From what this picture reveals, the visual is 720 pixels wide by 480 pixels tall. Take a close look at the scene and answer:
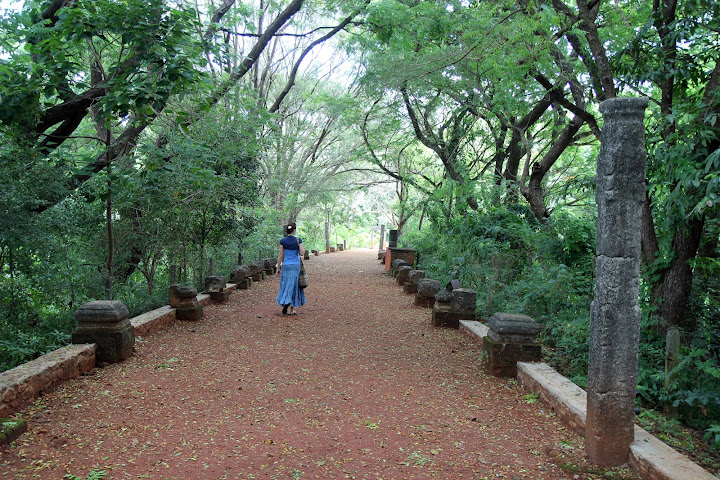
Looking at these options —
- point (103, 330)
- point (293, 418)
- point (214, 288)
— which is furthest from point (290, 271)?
point (293, 418)

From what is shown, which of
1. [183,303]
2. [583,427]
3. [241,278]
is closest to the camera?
[583,427]

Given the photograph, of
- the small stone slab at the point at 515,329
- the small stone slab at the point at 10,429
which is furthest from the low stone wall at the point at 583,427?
the small stone slab at the point at 10,429

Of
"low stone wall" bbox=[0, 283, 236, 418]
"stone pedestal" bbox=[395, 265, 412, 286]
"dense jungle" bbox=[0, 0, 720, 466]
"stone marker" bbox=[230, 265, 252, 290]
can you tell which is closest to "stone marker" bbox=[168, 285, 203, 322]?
"dense jungle" bbox=[0, 0, 720, 466]

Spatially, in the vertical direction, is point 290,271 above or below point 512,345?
above

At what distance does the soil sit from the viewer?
3527mm

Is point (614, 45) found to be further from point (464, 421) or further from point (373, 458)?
point (373, 458)

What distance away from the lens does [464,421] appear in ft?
14.7

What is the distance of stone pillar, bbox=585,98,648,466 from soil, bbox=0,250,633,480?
0.32 metres

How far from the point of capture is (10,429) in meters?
3.70

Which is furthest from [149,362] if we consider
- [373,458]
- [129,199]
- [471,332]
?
[471,332]

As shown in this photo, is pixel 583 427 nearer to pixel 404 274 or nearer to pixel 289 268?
pixel 289 268

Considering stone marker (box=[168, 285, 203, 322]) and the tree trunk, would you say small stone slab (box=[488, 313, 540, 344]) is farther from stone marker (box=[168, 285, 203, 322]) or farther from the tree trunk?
stone marker (box=[168, 285, 203, 322])

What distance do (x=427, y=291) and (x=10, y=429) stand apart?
7763 mm

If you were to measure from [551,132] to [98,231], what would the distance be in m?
11.5
